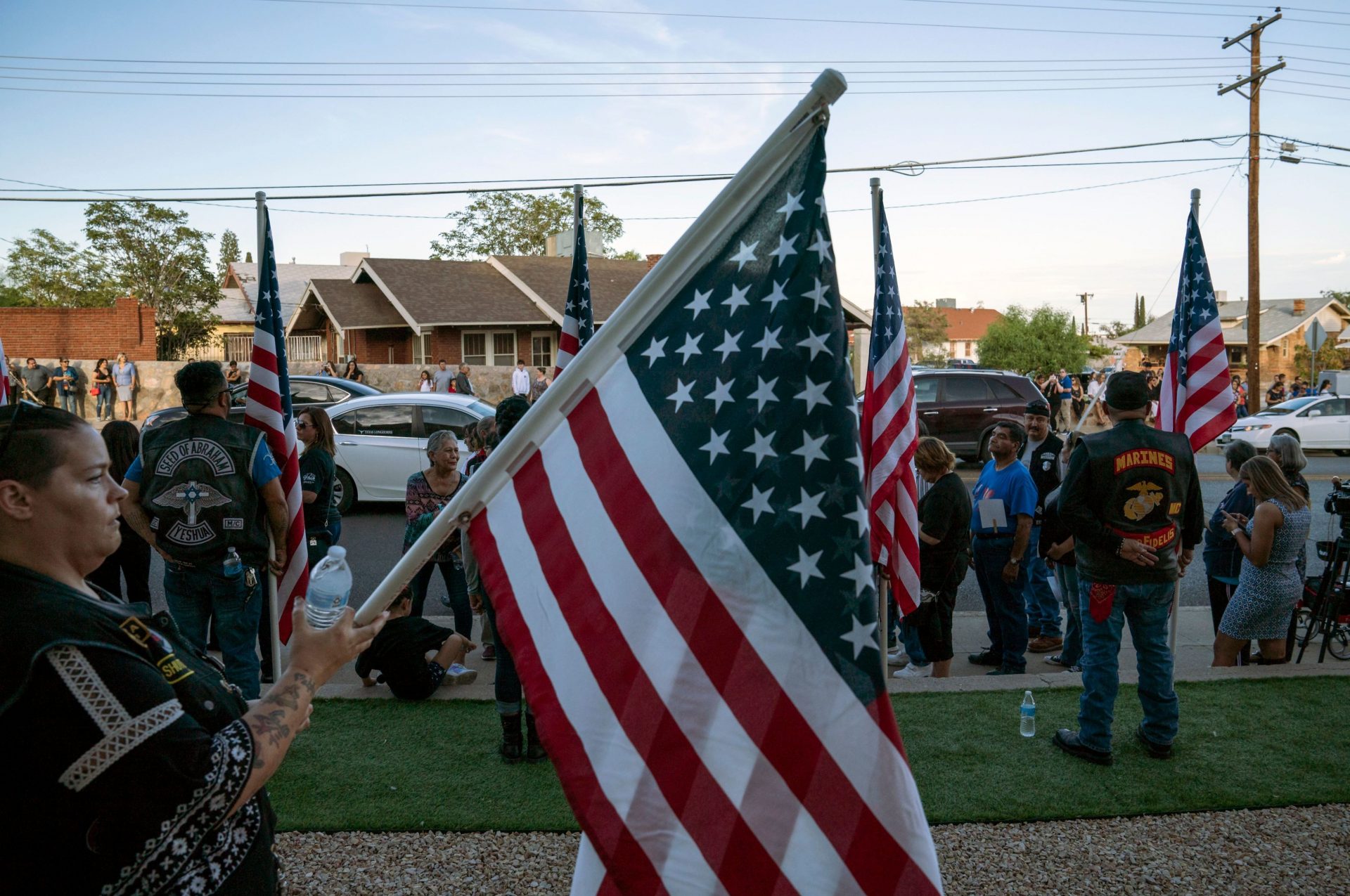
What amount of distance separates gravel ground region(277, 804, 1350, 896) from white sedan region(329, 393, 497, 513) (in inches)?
375

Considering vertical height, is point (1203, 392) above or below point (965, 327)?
below

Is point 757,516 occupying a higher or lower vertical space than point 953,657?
higher

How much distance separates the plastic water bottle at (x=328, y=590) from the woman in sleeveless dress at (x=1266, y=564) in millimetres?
5846

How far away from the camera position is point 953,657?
7.60 metres

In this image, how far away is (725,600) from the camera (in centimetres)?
180

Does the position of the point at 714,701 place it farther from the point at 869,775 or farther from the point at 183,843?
the point at 183,843

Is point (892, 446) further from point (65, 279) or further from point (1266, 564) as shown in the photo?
point (65, 279)

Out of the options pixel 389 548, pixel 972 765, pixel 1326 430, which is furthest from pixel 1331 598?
pixel 1326 430

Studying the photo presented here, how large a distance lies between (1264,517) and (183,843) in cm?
633

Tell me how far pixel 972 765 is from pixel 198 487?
13.7ft

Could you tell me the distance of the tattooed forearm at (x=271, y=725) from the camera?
1805 mm

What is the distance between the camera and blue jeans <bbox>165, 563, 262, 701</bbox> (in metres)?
4.93

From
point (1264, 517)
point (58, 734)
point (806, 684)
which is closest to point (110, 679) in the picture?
point (58, 734)

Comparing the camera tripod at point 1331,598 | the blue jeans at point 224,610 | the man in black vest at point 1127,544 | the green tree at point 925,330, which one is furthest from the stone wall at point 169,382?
the green tree at point 925,330
